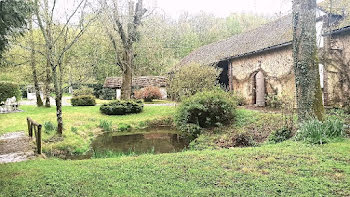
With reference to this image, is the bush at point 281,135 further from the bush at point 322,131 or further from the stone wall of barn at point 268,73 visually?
the stone wall of barn at point 268,73

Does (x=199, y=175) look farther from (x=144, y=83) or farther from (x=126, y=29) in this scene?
(x=144, y=83)

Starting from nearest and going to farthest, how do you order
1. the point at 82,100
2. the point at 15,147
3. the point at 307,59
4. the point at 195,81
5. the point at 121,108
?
the point at 307,59
the point at 15,147
the point at 195,81
the point at 121,108
the point at 82,100

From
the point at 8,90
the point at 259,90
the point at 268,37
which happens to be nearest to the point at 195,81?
the point at 259,90

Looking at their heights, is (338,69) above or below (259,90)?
above

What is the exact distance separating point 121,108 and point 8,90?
866 centimetres

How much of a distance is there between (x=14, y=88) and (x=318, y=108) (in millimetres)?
18882

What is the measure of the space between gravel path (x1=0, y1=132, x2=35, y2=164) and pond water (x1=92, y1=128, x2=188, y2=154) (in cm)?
213

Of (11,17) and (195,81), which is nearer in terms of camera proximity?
(11,17)

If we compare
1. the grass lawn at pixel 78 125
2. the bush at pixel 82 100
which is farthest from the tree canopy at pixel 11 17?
the bush at pixel 82 100

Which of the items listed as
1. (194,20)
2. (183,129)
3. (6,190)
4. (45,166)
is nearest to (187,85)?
(183,129)

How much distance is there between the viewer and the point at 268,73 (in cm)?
1495

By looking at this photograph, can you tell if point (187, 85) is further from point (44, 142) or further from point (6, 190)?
point (6, 190)

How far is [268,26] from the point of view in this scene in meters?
18.4

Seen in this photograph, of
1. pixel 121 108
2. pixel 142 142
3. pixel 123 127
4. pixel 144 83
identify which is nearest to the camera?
pixel 142 142
